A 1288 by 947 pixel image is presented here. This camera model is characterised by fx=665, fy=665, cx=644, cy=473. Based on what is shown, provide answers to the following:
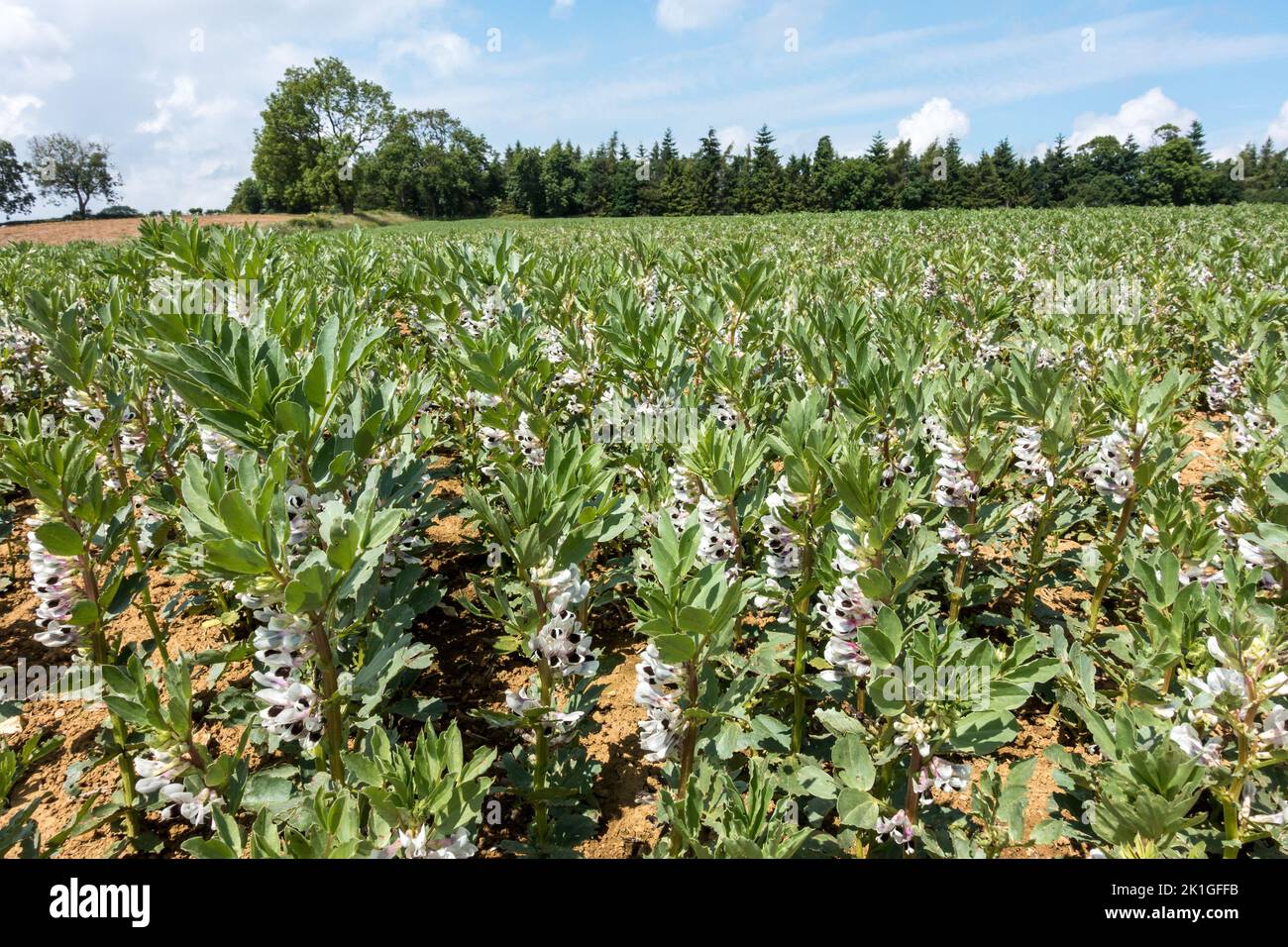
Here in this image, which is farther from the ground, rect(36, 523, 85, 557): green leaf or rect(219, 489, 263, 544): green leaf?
rect(219, 489, 263, 544): green leaf

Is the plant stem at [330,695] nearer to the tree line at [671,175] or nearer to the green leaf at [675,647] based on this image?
the green leaf at [675,647]

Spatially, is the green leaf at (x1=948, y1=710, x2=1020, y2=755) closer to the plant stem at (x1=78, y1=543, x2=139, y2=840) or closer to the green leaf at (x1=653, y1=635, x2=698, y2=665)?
the green leaf at (x1=653, y1=635, x2=698, y2=665)

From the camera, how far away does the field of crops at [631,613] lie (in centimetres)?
167

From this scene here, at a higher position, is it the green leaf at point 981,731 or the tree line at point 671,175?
the tree line at point 671,175

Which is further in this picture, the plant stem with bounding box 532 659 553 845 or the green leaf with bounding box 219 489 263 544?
the plant stem with bounding box 532 659 553 845

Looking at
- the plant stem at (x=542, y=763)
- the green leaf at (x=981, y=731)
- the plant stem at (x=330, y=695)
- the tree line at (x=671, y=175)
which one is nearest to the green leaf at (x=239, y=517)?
the plant stem at (x=330, y=695)

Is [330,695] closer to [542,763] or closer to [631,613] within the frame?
[542,763]

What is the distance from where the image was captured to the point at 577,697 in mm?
2197

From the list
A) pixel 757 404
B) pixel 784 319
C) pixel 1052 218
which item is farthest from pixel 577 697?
pixel 1052 218

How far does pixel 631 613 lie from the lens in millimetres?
2971

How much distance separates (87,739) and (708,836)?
298 centimetres

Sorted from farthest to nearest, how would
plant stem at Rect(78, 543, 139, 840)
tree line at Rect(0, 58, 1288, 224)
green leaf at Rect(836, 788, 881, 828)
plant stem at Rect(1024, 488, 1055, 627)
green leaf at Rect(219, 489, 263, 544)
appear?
tree line at Rect(0, 58, 1288, 224), plant stem at Rect(1024, 488, 1055, 627), plant stem at Rect(78, 543, 139, 840), green leaf at Rect(836, 788, 881, 828), green leaf at Rect(219, 489, 263, 544)

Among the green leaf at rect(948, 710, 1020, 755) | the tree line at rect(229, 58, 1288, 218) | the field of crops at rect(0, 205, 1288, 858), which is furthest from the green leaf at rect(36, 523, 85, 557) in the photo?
the tree line at rect(229, 58, 1288, 218)

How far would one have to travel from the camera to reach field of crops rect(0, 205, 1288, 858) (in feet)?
5.48
